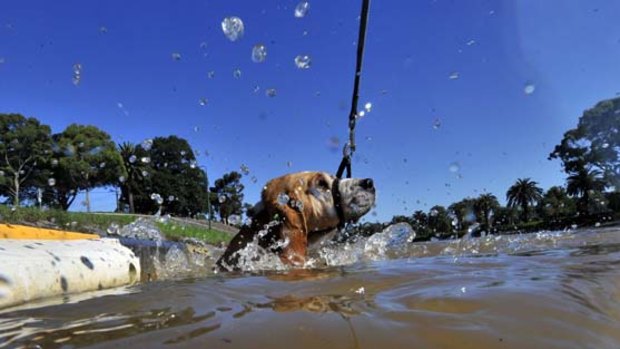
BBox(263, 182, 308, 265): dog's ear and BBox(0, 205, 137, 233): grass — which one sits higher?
BBox(0, 205, 137, 233): grass

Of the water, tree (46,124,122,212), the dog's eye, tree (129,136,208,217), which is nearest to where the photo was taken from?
the water

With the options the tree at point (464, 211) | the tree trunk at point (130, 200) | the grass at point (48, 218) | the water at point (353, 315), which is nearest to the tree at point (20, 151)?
the tree trunk at point (130, 200)

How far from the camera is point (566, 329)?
5.17ft

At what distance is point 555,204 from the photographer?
64000 mm

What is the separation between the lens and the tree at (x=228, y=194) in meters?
74.2

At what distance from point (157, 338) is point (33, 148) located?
58.4 metres

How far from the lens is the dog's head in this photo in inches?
218

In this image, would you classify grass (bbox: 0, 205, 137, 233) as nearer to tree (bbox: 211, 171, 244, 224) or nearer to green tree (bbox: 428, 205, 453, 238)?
green tree (bbox: 428, 205, 453, 238)

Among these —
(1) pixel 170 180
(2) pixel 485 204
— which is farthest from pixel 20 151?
(2) pixel 485 204

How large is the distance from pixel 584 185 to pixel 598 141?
6.96 metres

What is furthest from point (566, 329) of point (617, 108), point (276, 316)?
point (617, 108)

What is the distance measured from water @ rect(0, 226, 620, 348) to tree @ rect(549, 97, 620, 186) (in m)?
47.1

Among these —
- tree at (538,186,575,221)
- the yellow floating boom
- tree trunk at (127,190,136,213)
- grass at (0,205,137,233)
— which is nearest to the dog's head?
Answer: the yellow floating boom

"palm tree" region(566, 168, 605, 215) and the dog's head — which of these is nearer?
the dog's head
